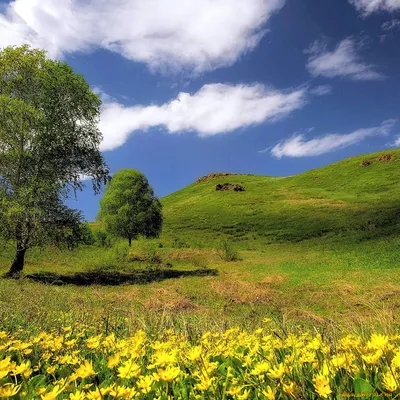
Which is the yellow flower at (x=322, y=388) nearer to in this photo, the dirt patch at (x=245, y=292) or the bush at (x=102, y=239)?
the dirt patch at (x=245, y=292)

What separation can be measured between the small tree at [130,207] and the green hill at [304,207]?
10777mm

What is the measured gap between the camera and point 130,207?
149 ft

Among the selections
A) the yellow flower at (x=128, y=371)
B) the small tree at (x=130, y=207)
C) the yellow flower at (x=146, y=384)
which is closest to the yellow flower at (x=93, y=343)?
the yellow flower at (x=128, y=371)

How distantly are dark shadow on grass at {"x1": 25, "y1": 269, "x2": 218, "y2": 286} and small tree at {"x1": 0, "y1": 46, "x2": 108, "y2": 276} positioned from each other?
8.36ft

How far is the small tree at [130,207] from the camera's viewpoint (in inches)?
1780

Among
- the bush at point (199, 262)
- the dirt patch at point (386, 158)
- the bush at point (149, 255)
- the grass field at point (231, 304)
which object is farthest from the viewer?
the dirt patch at point (386, 158)

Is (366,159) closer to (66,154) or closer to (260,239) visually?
(260,239)

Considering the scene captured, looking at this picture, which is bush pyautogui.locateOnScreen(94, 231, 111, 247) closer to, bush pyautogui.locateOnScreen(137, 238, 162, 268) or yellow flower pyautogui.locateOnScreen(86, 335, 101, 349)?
bush pyautogui.locateOnScreen(137, 238, 162, 268)

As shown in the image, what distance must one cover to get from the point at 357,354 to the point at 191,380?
4.67 feet

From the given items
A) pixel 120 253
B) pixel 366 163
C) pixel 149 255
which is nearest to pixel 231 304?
pixel 149 255

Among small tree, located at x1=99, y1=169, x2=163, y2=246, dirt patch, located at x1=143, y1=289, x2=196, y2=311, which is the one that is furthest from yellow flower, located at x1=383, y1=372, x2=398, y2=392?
small tree, located at x1=99, y1=169, x2=163, y2=246

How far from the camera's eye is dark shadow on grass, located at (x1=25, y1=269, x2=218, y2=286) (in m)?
24.4

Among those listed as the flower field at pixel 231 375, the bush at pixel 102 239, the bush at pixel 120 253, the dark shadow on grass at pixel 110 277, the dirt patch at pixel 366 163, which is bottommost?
the dark shadow on grass at pixel 110 277

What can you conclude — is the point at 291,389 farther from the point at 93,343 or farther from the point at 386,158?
the point at 386,158
